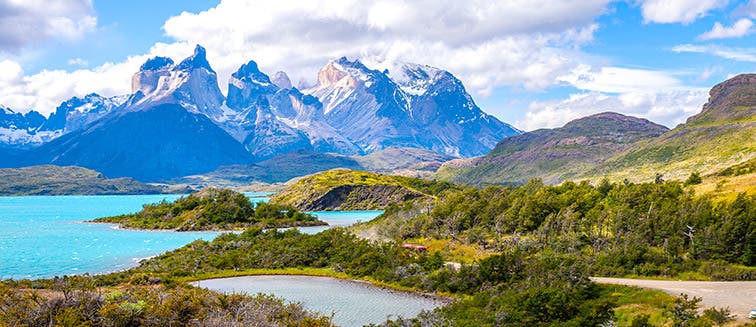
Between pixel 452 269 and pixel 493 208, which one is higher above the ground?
pixel 493 208

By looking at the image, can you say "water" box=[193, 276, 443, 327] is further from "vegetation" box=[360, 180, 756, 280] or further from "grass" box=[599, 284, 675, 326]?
"vegetation" box=[360, 180, 756, 280]

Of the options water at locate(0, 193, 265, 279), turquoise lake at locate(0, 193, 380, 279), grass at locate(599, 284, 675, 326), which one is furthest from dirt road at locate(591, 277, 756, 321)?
water at locate(0, 193, 265, 279)

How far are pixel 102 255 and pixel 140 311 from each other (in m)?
75.4

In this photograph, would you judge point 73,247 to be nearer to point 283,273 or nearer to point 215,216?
point 215,216

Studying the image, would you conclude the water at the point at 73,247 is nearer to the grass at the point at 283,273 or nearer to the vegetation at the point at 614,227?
the grass at the point at 283,273

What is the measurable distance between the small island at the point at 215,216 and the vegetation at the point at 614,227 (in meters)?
49.8

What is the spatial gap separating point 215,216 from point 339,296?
9864 cm

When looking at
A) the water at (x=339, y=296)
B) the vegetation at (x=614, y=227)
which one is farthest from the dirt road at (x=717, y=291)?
the water at (x=339, y=296)

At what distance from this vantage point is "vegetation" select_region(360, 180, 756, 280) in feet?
183

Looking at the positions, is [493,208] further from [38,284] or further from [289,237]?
[38,284]

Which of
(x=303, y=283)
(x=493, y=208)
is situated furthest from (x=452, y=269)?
(x=493, y=208)

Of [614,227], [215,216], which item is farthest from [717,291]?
[215,216]

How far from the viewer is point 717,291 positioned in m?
41.7

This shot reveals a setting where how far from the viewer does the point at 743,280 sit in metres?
49.1
